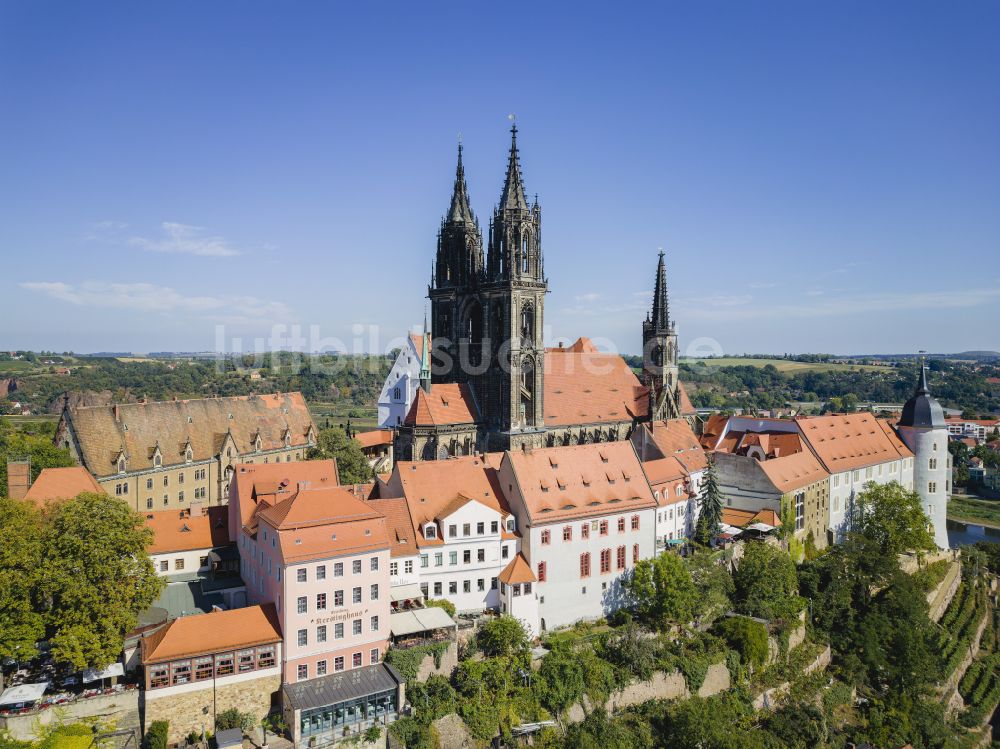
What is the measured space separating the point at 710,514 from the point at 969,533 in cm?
7504

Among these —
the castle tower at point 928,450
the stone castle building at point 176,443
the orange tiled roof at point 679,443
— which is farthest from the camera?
the castle tower at point 928,450

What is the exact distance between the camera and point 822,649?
180 ft

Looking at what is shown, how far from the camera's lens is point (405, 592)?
43344 mm

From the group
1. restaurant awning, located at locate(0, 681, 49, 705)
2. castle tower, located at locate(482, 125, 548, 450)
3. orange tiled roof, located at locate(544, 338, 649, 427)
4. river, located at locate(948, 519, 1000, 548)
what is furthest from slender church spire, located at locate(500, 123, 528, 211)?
river, located at locate(948, 519, 1000, 548)

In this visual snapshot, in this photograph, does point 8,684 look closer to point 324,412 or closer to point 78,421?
point 78,421

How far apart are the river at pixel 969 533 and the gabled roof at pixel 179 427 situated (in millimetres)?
92685

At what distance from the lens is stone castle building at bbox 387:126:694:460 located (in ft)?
210

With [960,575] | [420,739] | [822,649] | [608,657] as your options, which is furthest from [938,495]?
[420,739]

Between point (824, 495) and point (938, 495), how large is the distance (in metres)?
22.0

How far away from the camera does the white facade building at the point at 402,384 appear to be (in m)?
89.6

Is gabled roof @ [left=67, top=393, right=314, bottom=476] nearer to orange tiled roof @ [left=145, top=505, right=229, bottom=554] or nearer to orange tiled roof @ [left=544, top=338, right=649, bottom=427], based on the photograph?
orange tiled roof @ [left=145, top=505, right=229, bottom=554]

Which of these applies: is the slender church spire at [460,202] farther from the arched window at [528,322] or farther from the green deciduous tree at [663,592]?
the green deciduous tree at [663,592]

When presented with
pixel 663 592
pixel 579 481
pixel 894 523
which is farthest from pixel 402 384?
pixel 894 523

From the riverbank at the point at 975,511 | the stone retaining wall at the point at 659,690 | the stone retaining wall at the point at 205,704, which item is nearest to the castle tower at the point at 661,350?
the stone retaining wall at the point at 659,690
